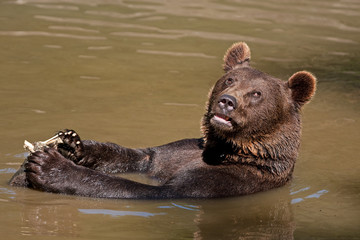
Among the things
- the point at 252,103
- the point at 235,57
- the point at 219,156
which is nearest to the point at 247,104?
the point at 252,103

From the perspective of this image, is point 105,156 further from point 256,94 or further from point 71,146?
point 256,94

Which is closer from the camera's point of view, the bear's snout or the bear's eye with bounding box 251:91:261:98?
the bear's snout

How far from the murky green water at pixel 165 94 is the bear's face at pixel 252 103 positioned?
798 mm

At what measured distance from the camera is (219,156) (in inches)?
385

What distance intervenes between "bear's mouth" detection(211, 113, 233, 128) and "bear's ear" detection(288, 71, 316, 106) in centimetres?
108

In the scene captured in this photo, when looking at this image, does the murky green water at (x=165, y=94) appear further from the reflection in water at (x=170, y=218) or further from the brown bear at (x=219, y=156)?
the brown bear at (x=219, y=156)

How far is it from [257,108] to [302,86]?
669mm

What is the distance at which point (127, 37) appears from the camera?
17.8 meters

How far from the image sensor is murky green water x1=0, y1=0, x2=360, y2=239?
8406 millimetres

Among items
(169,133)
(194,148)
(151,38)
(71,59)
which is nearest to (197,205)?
(194,148)

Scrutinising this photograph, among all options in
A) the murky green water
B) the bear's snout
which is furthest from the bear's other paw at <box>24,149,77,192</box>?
the bear's snout

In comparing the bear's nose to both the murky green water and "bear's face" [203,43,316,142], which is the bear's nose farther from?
the murky green water

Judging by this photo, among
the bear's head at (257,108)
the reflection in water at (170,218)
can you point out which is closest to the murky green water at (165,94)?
the reflection in water at (170,218)

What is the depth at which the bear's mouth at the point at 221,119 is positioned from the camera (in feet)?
30.3
